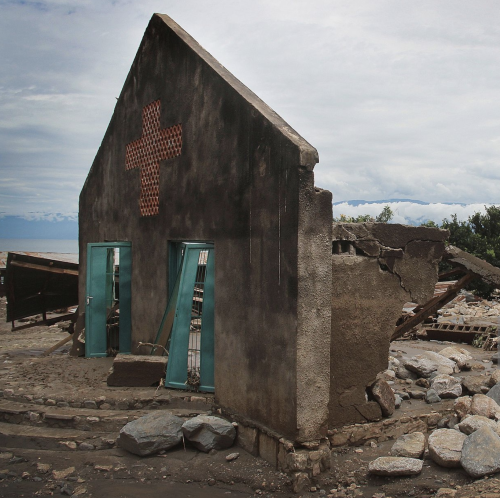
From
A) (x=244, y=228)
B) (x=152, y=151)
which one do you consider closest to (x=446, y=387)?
(x=244, y=228)

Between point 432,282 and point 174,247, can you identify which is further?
point 174,247

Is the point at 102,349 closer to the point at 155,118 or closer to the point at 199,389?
the point at 199,389

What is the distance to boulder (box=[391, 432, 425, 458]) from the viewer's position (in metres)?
4.89

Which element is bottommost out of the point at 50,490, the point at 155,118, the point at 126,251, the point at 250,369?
the point at 50,490

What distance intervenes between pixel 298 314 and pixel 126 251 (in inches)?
174

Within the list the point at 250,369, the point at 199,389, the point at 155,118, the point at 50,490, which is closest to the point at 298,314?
the point at 250,369

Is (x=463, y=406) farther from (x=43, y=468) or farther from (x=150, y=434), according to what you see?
(x=43, y=468)

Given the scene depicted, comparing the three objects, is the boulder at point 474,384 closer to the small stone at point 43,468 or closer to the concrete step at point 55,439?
the concrete step at point 55,439

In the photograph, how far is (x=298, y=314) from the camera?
15.3 feet

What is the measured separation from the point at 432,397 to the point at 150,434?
10.3 feet

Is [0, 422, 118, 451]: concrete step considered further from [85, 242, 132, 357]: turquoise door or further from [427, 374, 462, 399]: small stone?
[427, 374, 462, 399]: small stone

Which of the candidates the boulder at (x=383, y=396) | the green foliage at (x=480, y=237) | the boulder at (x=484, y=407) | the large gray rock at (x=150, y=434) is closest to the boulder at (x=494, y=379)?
the boulder at (x=484, y=407)

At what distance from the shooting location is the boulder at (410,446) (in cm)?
489

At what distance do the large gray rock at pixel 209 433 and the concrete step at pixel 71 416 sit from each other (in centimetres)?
45
